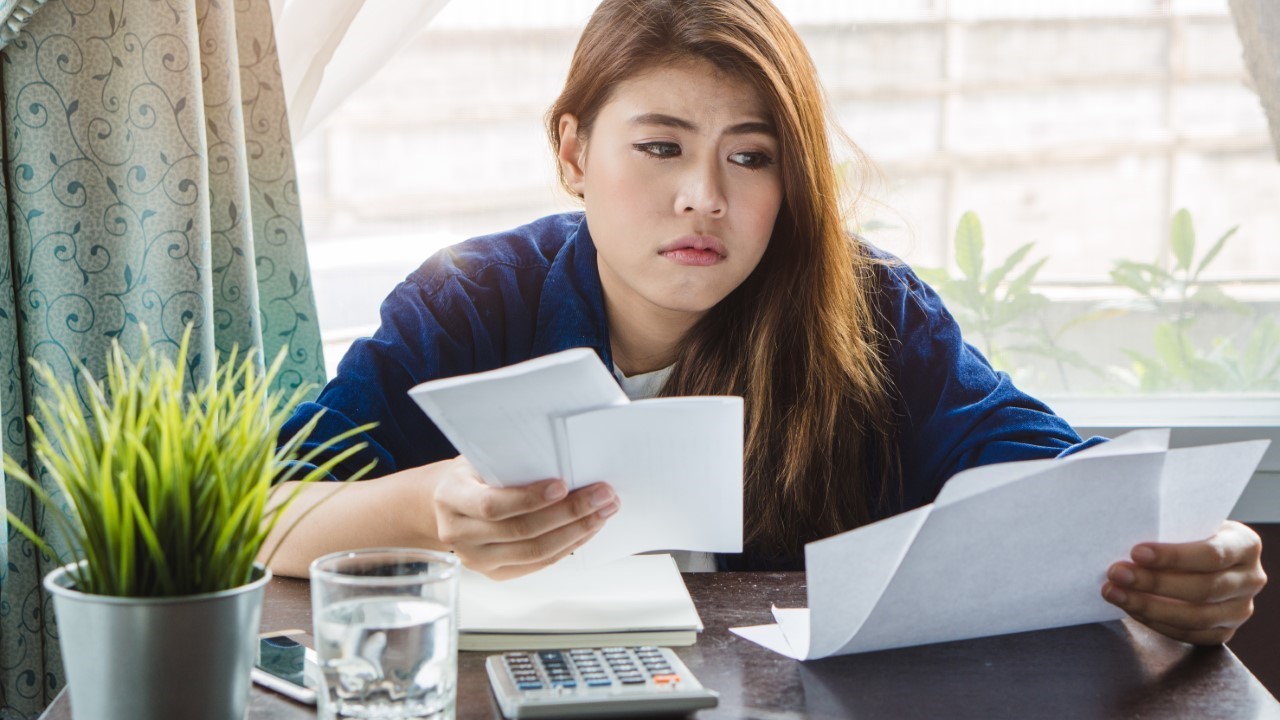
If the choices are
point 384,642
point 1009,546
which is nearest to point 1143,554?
point 1009,546

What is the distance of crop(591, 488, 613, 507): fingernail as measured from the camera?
835 mm

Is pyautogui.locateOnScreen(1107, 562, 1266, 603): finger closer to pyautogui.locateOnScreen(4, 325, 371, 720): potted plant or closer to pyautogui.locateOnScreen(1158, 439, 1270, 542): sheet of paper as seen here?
pyautogui.locateOnScreen(1158, 439, 1270, 542): sheet of paper

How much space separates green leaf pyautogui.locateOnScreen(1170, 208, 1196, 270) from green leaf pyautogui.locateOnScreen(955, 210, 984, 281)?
1.13 ft

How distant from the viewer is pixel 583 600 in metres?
0.93

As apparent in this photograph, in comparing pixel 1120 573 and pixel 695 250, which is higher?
pixel 695 250

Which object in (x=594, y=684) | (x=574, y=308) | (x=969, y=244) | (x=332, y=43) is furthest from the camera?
(x=969, y=244)

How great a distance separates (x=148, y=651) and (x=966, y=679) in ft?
1.77

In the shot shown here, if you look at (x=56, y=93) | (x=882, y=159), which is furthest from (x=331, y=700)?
(x=882, y=159)

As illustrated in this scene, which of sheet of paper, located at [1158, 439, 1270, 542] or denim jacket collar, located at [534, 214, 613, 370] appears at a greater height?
denim jacket collar, located at [534, 214, 613, 370]

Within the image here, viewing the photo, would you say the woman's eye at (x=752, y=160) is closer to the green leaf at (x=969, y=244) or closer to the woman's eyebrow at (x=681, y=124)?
the woman's eyebrow at (x=681, y=124)

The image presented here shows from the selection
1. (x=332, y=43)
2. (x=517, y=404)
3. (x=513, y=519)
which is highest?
(x=332, y=43)

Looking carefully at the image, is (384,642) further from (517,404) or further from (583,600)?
(583,600)

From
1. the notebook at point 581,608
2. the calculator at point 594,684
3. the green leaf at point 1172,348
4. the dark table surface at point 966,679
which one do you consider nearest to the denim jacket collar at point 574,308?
the notebook at point 581,608

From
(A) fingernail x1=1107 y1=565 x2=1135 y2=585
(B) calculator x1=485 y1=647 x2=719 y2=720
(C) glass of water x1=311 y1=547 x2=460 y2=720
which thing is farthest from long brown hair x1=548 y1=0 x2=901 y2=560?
(C) glass of water x1=311 y1=547 x2=460 y2=720
